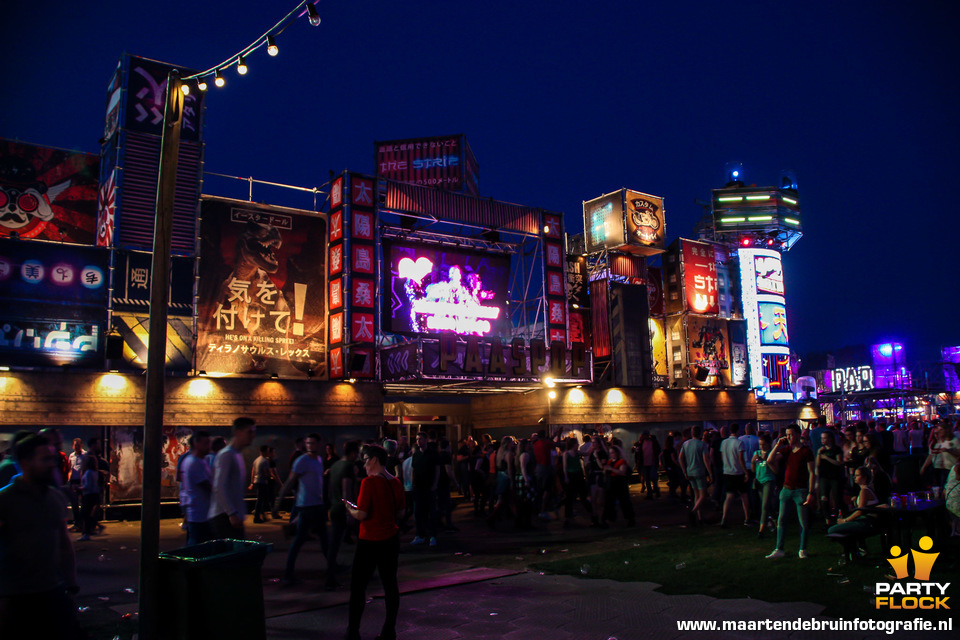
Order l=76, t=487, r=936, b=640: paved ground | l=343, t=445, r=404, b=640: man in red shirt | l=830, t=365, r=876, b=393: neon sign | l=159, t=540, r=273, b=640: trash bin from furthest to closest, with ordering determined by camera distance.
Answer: l=830, t=365, r=876, b=393: neon sign, l=76, t=487, r=936, b=640: paved ground, l=343, t=445, r=404, b=640: man in red shirt, l=159, t=540, r=273, b=640: trash bin

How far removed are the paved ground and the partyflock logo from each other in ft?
2.71

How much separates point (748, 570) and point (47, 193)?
1986 centimetres

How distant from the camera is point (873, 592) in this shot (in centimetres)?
738

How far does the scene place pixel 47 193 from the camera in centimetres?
1914

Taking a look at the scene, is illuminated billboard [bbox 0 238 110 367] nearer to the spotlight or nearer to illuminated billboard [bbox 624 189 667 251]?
the spotlight

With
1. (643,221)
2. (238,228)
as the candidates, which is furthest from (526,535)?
(643,221)

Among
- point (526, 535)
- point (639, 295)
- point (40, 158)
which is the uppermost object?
point (40, 158)

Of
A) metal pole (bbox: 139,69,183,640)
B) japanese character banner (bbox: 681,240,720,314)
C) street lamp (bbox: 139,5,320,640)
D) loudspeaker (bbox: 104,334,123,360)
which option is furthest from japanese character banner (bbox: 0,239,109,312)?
japanese character banner (bbox: 681,240,720,314)

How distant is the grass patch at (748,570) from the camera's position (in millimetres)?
7387

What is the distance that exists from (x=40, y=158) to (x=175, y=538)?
11.9 metres

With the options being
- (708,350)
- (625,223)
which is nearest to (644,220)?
(625,223)

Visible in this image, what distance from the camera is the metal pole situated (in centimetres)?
591

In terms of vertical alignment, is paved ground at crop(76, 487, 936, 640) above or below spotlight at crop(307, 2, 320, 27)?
below

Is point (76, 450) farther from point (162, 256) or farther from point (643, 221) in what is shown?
point (643, 221)
